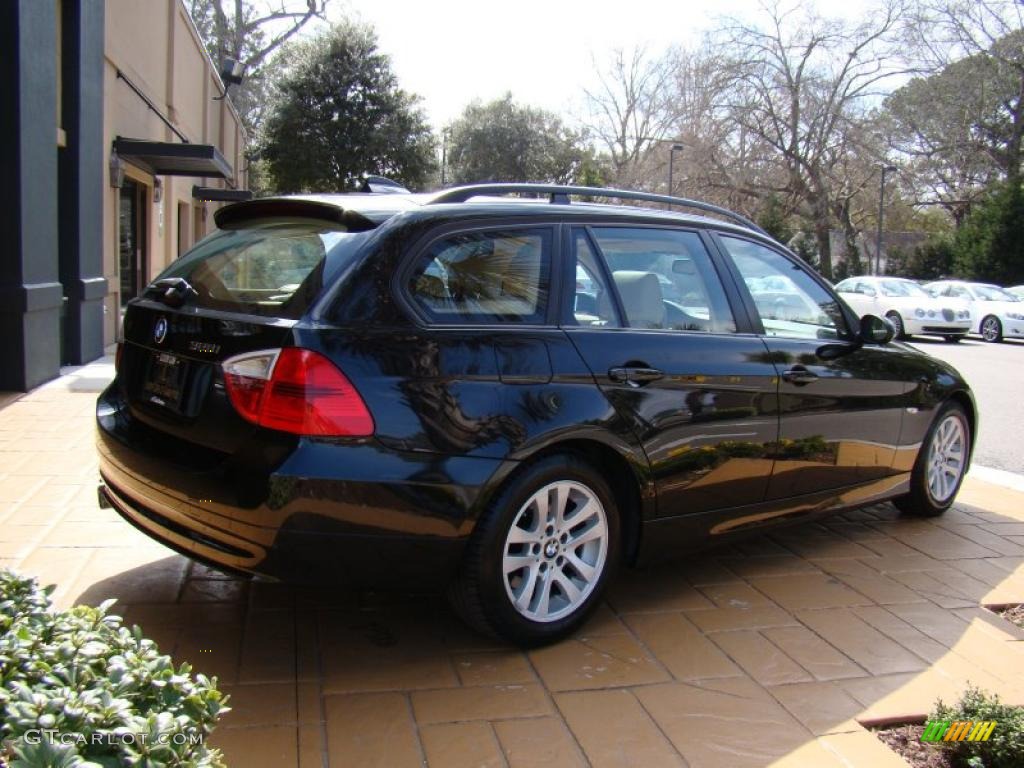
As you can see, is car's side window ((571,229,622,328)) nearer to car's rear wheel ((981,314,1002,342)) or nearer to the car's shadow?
the car's shadow

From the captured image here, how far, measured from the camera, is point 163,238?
17.4 meters

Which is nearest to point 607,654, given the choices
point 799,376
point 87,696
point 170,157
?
point 799,376

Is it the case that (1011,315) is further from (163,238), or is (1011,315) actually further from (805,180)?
(805,180)

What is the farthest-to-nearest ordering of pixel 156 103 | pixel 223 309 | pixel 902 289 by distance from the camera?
pixel 902 289
pixel 156 103
pixel 223 309

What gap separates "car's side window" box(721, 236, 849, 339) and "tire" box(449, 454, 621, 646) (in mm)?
1384

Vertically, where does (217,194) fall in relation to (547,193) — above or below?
above

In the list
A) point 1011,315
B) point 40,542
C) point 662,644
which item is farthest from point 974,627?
point 1011,315

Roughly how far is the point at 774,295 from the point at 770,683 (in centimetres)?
195

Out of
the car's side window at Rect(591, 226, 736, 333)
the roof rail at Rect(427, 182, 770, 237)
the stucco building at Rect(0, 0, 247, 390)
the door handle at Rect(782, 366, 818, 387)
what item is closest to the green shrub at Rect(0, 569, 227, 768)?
the roof rail at Rect(427, 182, 770, 237)

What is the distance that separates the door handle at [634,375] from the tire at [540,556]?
0.36 meters

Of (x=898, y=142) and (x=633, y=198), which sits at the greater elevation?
(x=898, y=142)

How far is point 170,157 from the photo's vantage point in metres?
13.5

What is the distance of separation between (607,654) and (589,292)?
1.40 metres

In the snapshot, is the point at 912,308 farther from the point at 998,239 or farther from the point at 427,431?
the point at 427,431
